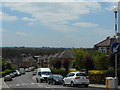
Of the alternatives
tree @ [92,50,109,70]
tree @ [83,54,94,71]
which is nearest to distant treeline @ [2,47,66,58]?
tree @ [92,50,109,70]

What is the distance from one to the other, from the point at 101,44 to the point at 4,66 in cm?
4552

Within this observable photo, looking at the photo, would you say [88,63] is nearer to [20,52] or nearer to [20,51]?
[20,52]

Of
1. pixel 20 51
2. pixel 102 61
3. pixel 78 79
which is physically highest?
pixel 20 51

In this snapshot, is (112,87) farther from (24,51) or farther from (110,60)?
(24,51)

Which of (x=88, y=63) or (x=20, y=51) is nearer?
(x=88, y=63)

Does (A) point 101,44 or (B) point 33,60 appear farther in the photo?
(B) point 33,60

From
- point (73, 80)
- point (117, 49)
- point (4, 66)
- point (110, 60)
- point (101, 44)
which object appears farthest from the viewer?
point (4, 66)

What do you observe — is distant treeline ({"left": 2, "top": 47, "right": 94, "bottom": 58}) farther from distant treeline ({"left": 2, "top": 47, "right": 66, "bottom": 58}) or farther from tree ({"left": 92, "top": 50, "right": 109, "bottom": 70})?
tree ({"left": 92, "top": 50, "right": 109, "bottom": 70})

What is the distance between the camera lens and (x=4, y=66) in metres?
94.4

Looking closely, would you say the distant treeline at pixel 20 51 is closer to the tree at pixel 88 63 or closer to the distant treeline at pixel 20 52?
the distant treeline at pixel 20 52

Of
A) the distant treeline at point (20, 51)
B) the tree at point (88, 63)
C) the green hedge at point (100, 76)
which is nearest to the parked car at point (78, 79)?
the green hedge at point (100, 76)

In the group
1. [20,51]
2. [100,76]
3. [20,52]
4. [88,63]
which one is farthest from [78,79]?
[20,51]

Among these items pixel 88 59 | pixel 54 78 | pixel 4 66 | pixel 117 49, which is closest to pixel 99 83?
pixel 54 78

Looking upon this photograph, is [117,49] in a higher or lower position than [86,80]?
higher
